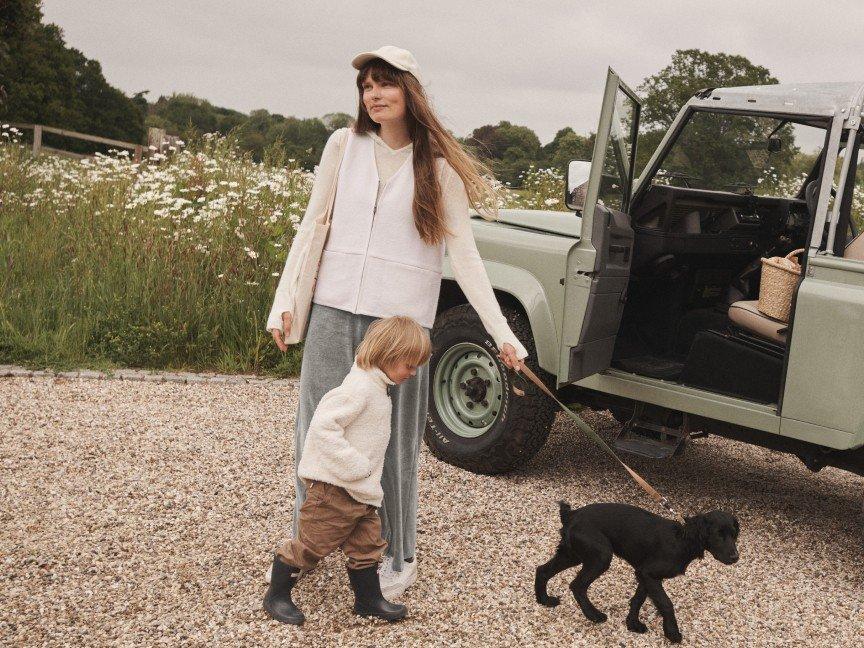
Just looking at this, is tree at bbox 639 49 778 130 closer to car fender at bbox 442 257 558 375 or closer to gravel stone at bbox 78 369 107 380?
car fender at bbox 442 257 558 375

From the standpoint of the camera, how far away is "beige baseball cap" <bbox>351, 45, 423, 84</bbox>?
9.57 ft

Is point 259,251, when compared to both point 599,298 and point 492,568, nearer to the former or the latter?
point 599,298

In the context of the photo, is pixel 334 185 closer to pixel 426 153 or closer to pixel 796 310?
pixel 426 153

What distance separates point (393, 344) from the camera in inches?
113

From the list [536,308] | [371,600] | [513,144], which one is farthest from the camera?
[513,144]

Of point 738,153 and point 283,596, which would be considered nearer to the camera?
point 283,596

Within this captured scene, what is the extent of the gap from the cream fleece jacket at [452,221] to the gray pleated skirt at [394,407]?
0.16 metres

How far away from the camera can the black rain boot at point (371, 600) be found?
3135mm

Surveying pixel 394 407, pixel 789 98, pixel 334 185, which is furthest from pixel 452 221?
pixel 789 98

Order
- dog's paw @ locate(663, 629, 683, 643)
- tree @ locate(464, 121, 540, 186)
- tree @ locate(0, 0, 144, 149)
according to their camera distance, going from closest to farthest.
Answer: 1. dog's paw @ locate(663, 629, 683, 643)
2. tree @ locate(464, 121, 540, 186)
3. tree @ locate(0, 0, 144, 149)

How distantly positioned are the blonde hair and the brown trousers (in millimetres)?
442

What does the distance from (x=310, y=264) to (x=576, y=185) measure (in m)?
1.67

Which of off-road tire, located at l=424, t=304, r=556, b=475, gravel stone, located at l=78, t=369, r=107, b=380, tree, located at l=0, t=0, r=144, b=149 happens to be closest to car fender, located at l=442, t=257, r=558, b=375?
off-road tire, located at l=424, t=304, r=556, b=475

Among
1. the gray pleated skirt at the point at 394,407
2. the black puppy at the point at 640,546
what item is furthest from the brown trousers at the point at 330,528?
the black puppy at the point at 640,546
